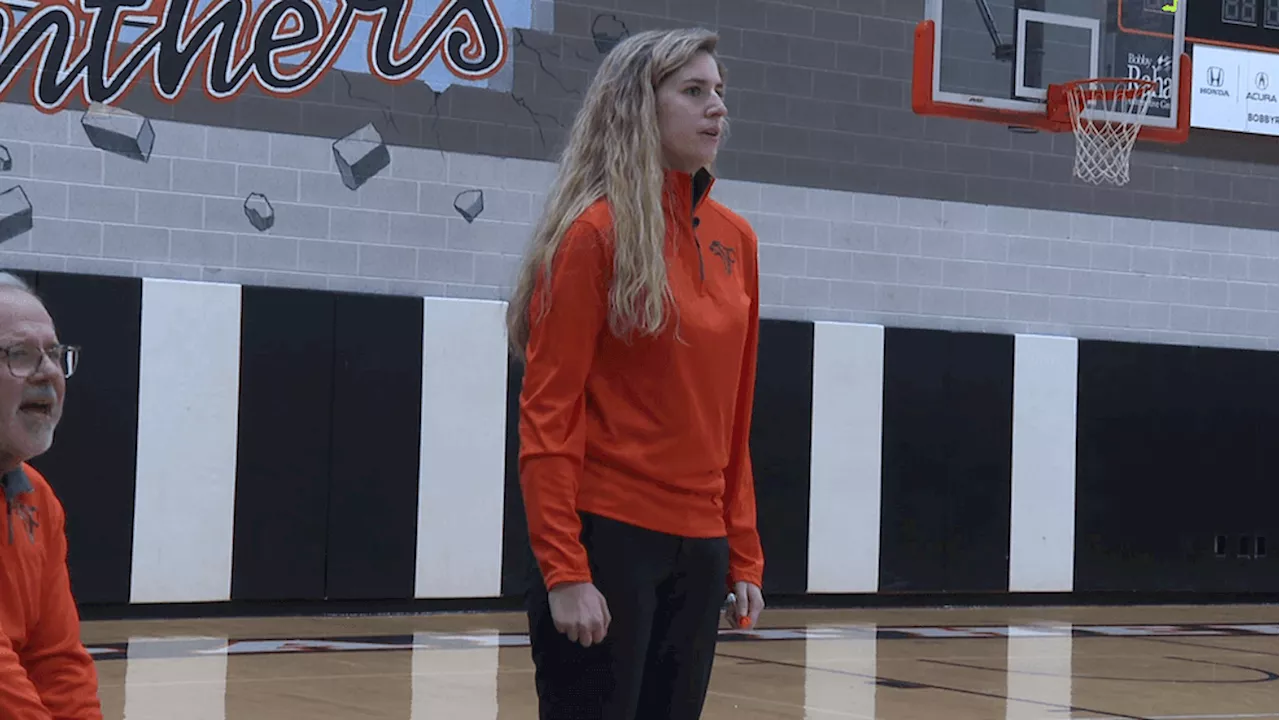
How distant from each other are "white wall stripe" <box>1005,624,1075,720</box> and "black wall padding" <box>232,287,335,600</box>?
10.6 feet

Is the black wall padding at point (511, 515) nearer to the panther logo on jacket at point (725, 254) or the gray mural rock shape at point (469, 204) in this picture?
the gray mural rock shape at point (469, 204)

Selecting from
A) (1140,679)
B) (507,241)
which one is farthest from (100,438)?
(1140,679)

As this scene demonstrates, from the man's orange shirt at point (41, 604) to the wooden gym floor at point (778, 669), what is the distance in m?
3.19

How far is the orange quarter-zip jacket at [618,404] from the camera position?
2.27m

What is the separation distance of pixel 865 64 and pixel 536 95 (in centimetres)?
193

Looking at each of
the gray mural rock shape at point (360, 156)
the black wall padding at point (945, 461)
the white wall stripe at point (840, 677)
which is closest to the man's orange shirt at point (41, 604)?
the white wall stripe at point (840, 677)

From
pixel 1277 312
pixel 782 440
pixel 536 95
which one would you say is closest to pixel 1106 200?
pixel 1277 312

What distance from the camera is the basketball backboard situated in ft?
28.0

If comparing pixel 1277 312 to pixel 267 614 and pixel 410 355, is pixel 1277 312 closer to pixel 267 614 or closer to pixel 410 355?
pixel 410 355

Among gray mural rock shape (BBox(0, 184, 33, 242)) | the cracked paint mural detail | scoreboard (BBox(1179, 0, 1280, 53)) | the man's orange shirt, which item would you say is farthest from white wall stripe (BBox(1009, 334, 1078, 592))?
the man's orange shirt

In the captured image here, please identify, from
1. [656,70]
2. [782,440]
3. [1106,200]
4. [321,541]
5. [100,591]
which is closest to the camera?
[656,70]

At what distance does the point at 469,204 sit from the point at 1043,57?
2.86 meters

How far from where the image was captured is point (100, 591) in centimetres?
783

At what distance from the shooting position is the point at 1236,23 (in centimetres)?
901
